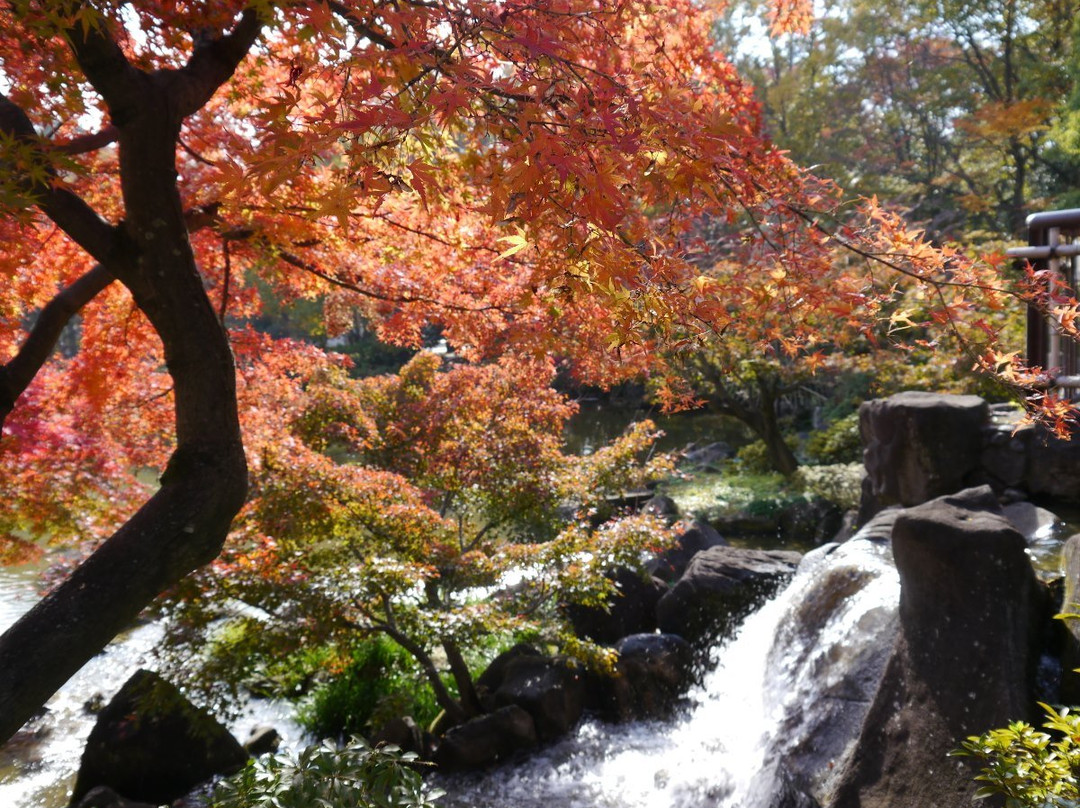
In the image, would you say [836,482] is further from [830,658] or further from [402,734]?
[402,734]

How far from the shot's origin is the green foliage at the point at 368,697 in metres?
6.04

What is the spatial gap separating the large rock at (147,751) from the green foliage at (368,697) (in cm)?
93

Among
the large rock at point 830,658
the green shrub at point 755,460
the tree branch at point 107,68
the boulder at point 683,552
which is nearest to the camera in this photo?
the tree branch at point 107,68

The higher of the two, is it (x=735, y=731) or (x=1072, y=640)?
(x=1072, y=640)

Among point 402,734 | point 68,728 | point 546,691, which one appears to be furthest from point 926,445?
point 68,728

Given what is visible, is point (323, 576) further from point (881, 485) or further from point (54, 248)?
point (881, 485)

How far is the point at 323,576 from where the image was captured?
18.0ft

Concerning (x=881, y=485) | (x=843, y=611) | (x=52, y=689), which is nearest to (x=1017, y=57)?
(x=881, y=485)

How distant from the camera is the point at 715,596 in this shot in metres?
7.21

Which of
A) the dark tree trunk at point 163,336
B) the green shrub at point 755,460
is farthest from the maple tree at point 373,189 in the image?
the green shrub at point 755,460

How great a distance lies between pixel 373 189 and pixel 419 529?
4152 mm

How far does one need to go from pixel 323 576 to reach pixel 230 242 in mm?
2377

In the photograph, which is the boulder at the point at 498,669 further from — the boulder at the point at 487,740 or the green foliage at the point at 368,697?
the boulder at the point at 487,740

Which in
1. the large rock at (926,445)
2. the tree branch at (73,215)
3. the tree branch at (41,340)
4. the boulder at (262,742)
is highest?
the tree branch at (73,215)
